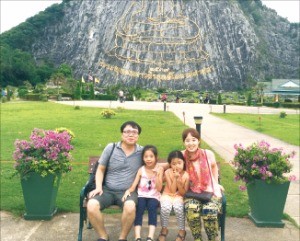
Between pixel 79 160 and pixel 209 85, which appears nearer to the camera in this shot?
pixel 79 160

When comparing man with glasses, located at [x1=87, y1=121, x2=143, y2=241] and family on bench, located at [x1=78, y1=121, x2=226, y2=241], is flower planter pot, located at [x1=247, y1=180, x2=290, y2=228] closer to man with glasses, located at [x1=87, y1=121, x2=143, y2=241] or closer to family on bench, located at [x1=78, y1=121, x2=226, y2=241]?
family on bench, located at [x1=78, y1=121, x2=226, y2=241]

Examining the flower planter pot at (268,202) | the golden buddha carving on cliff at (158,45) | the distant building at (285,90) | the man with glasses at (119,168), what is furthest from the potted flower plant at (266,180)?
the golden buddha carving on cliff at (158,45)

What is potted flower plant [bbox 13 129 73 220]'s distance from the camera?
557 cm

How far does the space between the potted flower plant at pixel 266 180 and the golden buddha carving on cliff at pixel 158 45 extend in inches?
2757

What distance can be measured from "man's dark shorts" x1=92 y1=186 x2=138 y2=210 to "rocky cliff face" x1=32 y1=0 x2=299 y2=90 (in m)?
70.0

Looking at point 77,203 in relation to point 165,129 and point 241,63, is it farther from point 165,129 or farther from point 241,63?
point 241,63

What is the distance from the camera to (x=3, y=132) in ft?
52.0

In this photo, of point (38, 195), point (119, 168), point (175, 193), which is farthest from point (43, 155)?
point (175, 193)

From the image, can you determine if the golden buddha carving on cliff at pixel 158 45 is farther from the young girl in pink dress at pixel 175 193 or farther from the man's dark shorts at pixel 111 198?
the young girl in pink dress at pixel 175 193

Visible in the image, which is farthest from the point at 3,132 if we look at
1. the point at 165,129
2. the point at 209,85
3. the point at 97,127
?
the point at 209,85

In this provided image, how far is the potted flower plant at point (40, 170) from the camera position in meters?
5.57

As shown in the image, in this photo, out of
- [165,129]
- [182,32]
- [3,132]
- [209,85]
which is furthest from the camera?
[182,32]

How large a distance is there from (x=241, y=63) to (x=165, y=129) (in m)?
67.7

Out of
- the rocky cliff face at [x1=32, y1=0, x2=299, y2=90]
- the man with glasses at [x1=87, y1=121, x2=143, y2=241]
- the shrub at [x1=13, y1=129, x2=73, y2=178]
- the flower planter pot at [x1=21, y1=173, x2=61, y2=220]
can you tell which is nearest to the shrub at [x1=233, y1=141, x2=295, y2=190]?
the man with glasses at [x1=87, y1=121, x2=143, y2=241]
